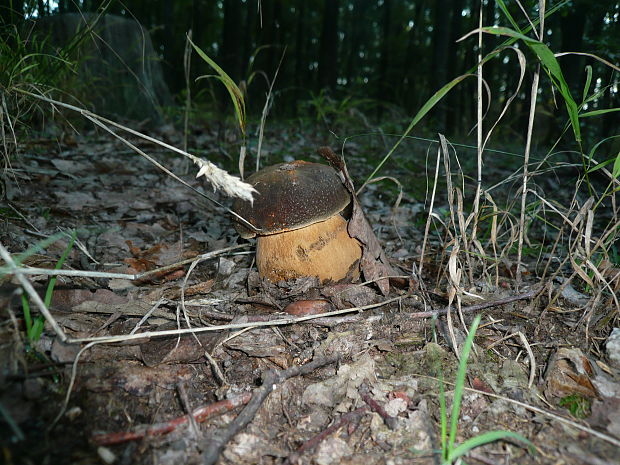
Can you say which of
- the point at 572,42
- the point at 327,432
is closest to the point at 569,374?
the point at 327,432

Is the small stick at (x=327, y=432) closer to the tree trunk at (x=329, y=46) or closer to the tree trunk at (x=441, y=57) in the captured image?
the tree trunk at (x=441, y=57)

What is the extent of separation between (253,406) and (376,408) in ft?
1.37

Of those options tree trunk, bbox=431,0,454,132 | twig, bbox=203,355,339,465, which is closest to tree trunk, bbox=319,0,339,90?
tree trunk, bbox=431,0,454,132

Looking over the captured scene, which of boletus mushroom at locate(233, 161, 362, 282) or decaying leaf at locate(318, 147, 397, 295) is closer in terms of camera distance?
boletus mushroom at locate(233, 161, 362, 282)

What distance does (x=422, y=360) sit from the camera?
5.44 feet

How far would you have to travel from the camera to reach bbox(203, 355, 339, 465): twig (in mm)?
1205

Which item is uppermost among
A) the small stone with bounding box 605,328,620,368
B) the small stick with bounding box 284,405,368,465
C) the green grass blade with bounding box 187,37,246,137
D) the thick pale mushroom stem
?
the green grass blade with bounding box 187,37,246,137

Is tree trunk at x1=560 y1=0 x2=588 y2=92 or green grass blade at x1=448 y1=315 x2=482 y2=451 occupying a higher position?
tree trunk at x1=560 y1=0 x2=588 y2=92

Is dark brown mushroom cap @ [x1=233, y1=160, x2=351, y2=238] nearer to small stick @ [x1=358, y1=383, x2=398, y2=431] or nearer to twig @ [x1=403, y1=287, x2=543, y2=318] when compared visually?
twig @ [x1=403, y1=287, x2=543, y2=318]

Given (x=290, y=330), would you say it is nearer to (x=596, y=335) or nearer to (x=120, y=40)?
(x=596, y=335)

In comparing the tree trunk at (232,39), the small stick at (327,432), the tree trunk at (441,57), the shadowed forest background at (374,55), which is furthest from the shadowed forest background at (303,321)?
the tree trunk at (232,39)

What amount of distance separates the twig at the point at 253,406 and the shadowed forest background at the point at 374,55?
1372 millimetres

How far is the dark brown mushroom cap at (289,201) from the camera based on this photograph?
6.49 feet

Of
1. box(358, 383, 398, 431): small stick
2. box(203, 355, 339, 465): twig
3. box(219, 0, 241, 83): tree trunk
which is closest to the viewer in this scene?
box(203, 355, 339, 465): twig
